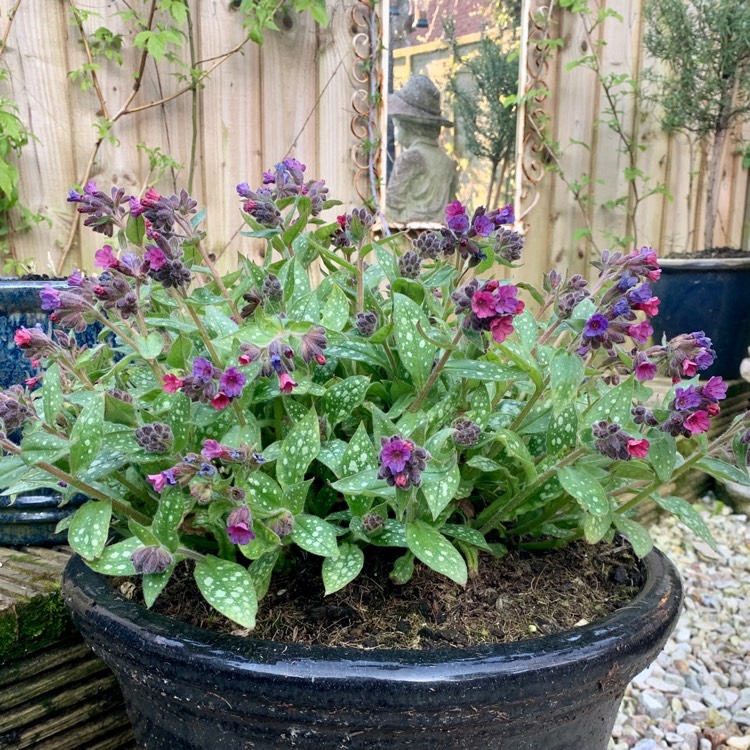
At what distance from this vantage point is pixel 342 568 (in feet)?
2.13

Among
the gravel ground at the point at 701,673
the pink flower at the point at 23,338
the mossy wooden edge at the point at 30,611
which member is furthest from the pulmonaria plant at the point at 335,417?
the gravel ground at the point at 701,673

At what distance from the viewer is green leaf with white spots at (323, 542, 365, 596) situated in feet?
2.06

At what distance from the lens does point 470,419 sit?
731mm

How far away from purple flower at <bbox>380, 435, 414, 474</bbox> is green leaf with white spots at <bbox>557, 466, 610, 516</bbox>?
179 millimetres

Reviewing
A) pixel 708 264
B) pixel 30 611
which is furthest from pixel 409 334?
pixel 708 264

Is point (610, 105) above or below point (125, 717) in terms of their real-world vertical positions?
above

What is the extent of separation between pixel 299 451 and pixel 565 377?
0.26 metres

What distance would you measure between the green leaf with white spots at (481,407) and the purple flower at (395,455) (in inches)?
7.3

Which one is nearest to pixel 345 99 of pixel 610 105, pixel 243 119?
pixel 243 119

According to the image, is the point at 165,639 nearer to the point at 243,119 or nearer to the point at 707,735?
the point at 707,735

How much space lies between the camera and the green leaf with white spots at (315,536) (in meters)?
0.63

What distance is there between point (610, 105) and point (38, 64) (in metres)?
2.19

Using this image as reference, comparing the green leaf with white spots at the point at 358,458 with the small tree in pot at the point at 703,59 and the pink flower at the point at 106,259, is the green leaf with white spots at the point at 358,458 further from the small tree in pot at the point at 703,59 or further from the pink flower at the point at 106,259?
the small tree in pot at the point at 703,59

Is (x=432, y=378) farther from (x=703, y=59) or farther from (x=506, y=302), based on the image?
(x=703, y=59)
